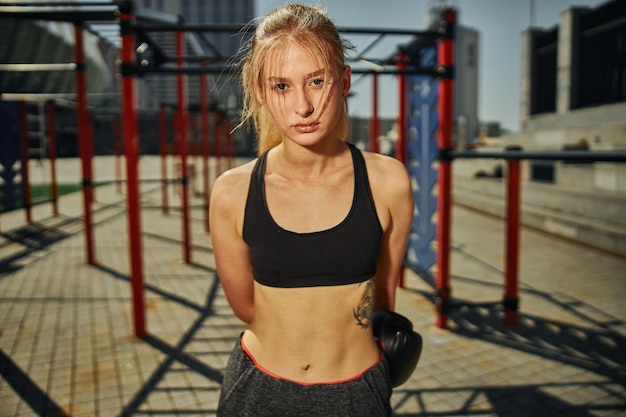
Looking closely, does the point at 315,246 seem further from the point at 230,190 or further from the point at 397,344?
the point at 397,344

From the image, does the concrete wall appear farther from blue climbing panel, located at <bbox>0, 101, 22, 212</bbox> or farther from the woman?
blue climbing panel, located at <bbox>0, 101, 22, 212</bbox>

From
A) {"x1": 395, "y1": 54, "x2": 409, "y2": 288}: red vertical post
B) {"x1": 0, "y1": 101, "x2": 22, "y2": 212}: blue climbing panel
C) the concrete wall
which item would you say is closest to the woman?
{"x1": 395, "y1": 54, "x2": 409, "y2": 288}: red vertical post

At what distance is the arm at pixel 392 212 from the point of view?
4.51 ft

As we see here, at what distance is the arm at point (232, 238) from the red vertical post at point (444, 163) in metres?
2.96

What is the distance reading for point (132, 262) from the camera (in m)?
4.00

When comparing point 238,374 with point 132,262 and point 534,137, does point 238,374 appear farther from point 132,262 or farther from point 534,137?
point 534,137

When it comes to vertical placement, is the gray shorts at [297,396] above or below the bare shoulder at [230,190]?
below

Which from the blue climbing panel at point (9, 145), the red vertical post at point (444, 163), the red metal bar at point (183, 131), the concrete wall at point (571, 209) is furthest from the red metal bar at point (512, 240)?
the blue climbing panel at point (9, 145)

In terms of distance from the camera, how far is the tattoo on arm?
54.3 inches

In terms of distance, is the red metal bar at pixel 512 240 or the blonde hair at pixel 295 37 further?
the red metal bar at pixel 512 240

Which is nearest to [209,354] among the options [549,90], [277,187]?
[277,187]

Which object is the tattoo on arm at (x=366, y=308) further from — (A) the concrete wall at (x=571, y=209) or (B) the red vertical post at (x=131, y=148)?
(A) the concrete wall at (x=571, y=209)

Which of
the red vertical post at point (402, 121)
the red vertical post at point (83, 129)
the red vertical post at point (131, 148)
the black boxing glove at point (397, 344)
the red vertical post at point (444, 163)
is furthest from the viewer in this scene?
the red vertical post at point (83, 129)

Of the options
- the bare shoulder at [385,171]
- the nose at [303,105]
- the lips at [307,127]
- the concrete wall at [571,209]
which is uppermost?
the nose at [303,105]
